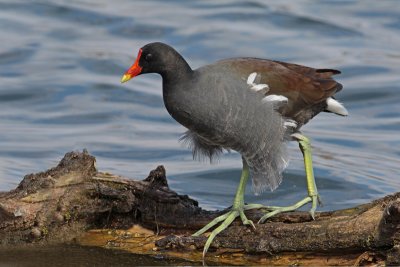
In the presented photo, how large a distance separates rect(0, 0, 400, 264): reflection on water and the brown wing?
7.80 ft

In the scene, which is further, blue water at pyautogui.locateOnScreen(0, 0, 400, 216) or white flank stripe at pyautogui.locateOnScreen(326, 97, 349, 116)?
blue water at pyautogui.locateOnScreen(0, 0, 400, 216)

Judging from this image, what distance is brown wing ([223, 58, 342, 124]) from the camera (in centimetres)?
585

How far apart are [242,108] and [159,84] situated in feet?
20.8

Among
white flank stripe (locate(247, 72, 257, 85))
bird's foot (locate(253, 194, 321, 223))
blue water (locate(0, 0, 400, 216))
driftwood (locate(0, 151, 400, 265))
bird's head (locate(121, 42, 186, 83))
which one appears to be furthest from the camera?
blue water (locate(0, 0, 400, 216))

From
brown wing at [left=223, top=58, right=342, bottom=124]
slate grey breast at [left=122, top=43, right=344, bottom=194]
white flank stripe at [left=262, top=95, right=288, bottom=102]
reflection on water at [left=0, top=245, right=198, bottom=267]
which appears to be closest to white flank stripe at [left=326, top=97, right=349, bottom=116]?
brown wing at [left=223, top=58, right=342, bottom=124]

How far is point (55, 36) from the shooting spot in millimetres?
13953

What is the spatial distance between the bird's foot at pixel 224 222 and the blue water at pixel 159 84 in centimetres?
269

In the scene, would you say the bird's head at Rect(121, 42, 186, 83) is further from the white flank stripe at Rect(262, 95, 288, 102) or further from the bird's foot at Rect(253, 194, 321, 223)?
the bird's foot at Rect(253, 194, 321, 223)

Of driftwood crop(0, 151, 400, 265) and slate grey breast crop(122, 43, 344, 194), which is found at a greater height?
slate grey breast crop(122, 43, 344, 194)

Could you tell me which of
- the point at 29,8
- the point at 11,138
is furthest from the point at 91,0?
the point at 11,138

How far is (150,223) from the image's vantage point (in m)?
5.65

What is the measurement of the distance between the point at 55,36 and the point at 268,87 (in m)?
8.60

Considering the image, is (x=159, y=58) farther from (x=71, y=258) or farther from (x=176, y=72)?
(x=71, y=258)

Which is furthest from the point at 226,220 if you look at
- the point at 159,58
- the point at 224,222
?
the point at 159,58
